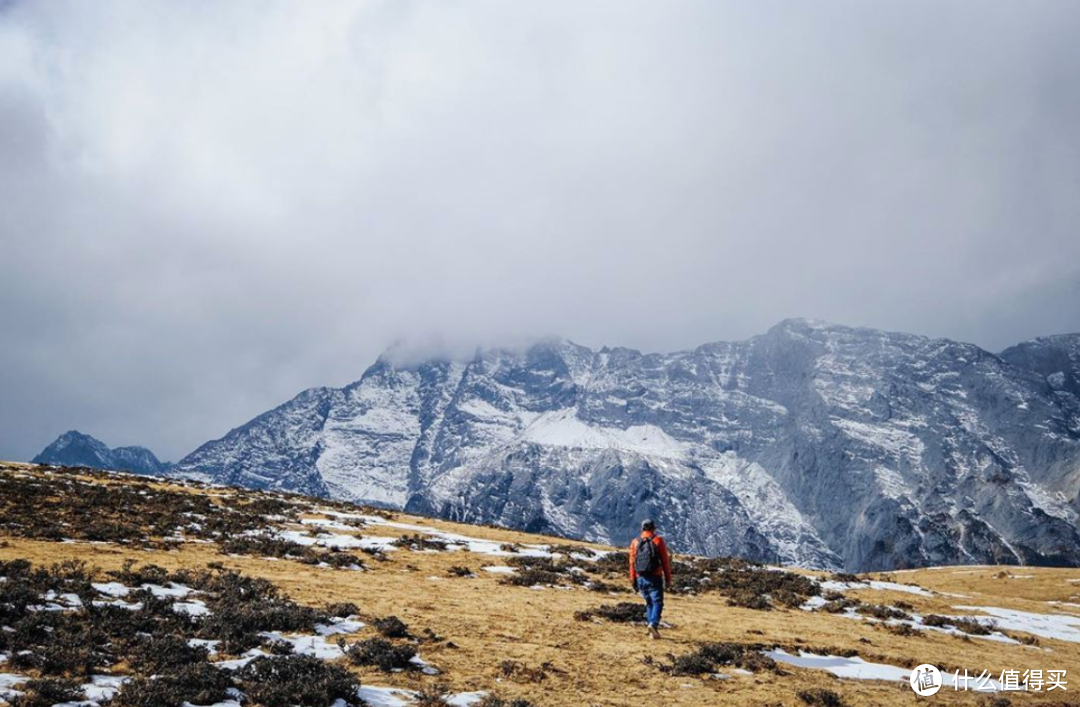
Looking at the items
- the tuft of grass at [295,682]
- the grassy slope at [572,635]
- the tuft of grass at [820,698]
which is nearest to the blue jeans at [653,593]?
the grassy slope at [572,635]

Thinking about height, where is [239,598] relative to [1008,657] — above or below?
above

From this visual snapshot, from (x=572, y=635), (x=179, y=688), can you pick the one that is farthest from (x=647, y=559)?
(x=179, y=688)

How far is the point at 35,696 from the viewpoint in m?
10.5

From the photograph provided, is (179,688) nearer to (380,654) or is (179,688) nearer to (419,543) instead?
(380,654)

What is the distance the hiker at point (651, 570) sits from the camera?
781 inches

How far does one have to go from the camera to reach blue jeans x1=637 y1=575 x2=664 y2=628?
1992cm

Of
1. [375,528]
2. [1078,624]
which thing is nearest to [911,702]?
[1078,624]

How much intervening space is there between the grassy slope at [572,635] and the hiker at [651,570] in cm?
80

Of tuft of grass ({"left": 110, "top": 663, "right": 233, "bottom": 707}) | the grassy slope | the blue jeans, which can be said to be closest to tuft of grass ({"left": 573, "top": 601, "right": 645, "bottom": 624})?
the grassy slope

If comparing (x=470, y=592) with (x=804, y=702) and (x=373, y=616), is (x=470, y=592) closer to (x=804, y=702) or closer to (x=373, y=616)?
(x=373, y=616)

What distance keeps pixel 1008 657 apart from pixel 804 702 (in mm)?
12413

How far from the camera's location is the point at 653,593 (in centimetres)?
2022

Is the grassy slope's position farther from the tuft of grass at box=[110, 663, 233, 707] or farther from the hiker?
the tuft of grass at box=[110, 663, 233, 707]

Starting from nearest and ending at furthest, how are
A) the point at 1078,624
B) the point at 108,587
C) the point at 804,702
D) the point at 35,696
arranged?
the point at 35,696
the point at 804,702
the point at 108,587
the point at 1078,624
